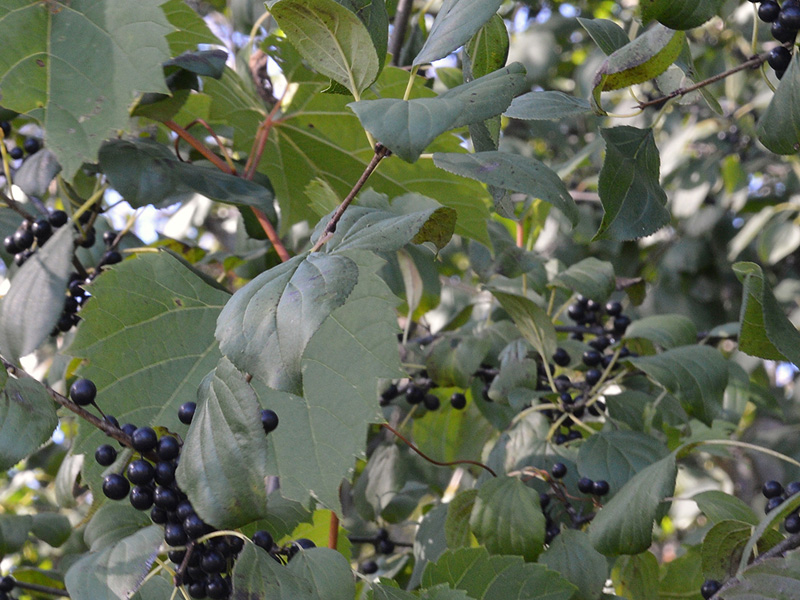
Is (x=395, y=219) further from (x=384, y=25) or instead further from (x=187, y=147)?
(x=187, y=147)

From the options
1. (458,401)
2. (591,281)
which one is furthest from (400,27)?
(458,401)

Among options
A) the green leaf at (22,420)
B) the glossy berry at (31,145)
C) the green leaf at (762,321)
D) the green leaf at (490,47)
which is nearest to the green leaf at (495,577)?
the green leaf at (762,321)

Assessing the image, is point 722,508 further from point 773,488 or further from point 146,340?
point 146,340

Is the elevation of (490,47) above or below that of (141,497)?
above

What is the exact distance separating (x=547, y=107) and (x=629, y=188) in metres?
0.17

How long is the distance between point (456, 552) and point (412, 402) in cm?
71

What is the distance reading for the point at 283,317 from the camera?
2.16 ft

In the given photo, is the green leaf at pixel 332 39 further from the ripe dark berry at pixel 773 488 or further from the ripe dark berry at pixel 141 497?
the ripe dark berry at pixel 773 488

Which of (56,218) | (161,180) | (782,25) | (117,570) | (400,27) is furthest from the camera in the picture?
(400,27)

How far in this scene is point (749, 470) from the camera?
3459 mm

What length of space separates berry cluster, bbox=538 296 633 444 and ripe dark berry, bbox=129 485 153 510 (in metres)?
0.78

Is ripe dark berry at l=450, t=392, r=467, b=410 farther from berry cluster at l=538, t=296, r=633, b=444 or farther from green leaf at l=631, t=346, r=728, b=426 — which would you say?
green leaf at l=631, t=346, r=728, b=426

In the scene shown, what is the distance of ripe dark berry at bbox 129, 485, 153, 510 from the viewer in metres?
0.83

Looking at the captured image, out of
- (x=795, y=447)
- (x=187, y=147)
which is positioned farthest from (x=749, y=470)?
(x=187, y=147)
